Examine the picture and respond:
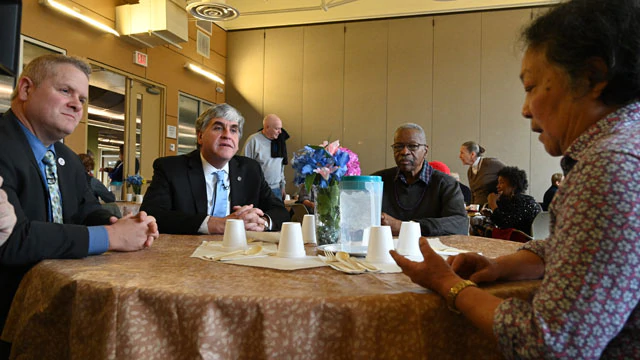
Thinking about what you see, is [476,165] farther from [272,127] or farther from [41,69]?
[41,69]

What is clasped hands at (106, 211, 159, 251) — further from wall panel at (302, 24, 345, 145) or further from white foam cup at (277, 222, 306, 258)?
wall panel at (302, 24, 345, 145)

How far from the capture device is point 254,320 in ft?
2.78

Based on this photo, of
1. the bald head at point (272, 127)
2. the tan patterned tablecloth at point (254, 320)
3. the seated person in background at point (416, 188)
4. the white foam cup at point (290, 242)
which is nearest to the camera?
the tan patterned tablecloth at point (254, 320)

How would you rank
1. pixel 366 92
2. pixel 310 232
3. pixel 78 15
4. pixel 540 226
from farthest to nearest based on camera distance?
1. pixel 366 92
2. pixel 78 15
3. pixel 540 226
4. pixel 310 232

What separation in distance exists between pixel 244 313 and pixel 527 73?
0.77 m

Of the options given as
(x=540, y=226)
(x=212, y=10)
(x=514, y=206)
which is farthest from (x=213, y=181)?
(x=212, y=10)

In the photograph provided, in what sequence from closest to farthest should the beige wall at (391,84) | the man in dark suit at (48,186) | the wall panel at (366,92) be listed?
the man in dark suit at (48,186) → the beige wall at (391,84) → the wall panel at (366,92)

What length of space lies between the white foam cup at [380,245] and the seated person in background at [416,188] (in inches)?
51.3

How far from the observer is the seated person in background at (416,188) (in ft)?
8.54

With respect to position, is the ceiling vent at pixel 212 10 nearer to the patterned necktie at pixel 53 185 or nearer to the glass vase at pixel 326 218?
the patterned necktie at pixel 53 185

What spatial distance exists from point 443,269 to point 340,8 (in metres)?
8.35

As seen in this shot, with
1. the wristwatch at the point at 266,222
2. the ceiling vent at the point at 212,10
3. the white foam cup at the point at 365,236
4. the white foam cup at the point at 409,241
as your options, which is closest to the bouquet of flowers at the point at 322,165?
the white foam cup at the point at 365,236

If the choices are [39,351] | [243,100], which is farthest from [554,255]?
[243,100]

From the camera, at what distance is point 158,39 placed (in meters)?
6.71
